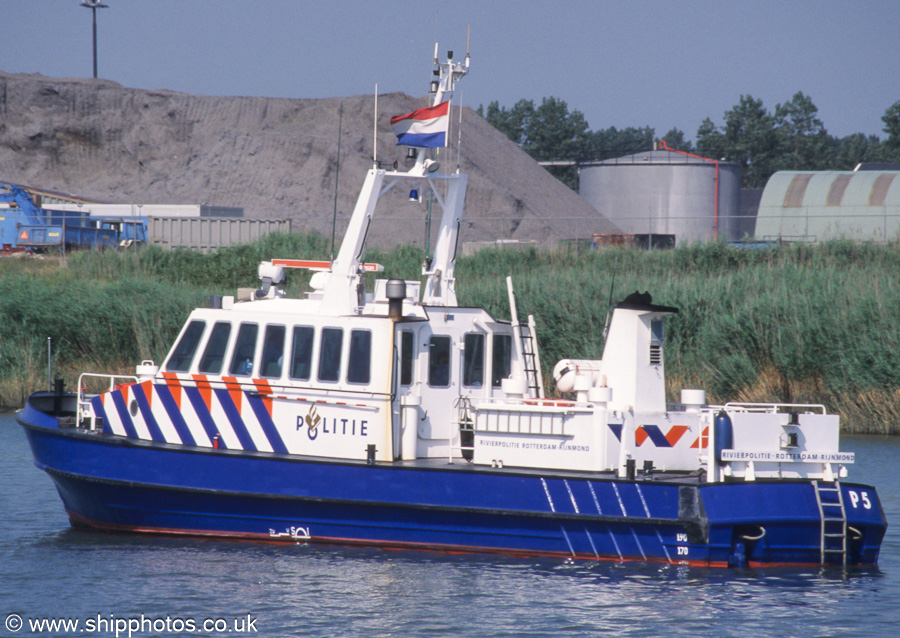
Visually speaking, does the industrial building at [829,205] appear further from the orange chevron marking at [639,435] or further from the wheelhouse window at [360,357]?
the wheelhouse window at [360,357]

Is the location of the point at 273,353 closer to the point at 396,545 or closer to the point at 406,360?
the point at 406,360

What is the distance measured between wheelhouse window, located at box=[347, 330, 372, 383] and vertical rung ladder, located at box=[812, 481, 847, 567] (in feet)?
14.1

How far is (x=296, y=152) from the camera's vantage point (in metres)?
47.5

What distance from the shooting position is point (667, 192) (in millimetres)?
42906

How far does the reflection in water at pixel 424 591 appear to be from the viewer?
26.5 feet

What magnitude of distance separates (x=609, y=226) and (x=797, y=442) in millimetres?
32881

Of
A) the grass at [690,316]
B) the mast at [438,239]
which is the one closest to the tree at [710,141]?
the grass at [690,316]

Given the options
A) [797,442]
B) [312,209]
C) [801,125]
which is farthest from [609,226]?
[801,125]

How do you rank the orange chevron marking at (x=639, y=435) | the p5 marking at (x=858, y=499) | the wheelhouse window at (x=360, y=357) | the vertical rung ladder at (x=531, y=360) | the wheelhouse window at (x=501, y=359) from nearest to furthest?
the p5 marking at (x=858, y=499), the orange chevron marking at (x=639, y=435), the wheelhouse window at (x=360, y=357), the wheelhouse window at (x=501, y=359), the vertical rung ladder at (x=531, y=360)

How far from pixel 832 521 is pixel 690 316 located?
31.5ft

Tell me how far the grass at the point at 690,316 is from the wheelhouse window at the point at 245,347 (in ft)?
29.7

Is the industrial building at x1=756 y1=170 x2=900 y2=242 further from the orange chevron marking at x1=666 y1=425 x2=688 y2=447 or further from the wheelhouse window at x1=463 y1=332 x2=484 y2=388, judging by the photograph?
the wheelhouse window at x1=463 y1=332 x2=484 y2=388

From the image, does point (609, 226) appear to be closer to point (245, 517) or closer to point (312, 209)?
point (312, 209)

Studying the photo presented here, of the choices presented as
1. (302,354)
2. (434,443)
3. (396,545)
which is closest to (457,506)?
(396,545)
